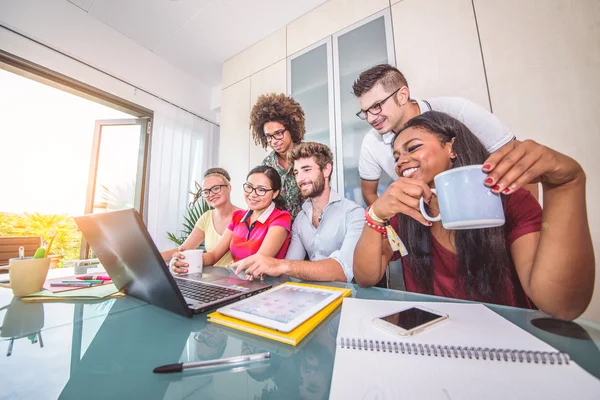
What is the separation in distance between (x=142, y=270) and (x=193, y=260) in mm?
514

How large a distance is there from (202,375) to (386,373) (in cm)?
25

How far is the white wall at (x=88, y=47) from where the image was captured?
2244mm

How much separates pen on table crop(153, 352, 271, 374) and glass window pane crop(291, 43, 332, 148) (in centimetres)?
219

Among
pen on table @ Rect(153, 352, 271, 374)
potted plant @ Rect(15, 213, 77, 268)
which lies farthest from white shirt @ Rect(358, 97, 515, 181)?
potted plant @ Rect(15, 213, 77, 268)

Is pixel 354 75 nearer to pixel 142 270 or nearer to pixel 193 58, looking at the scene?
pixel 142 270

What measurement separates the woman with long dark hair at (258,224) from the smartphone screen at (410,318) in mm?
948

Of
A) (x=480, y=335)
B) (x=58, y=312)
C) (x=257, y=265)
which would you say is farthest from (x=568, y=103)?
(x=58, y=312)

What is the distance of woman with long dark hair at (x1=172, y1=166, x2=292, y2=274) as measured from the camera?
1.50 meters

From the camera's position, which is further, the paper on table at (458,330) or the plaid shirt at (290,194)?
the plaid shirt at (290,194)

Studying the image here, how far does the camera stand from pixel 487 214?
532mm

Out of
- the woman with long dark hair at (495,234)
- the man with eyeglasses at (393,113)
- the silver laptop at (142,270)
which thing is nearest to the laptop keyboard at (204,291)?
the silver laptop at (142,270)

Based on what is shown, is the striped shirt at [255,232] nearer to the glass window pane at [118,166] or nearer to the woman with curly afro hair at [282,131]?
the woman with curly afro hair at [282,131]

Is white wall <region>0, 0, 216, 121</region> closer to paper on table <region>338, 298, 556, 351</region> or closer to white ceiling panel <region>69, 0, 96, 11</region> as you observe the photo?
white ceiling panel <region>69, 0, 96, 11</region>

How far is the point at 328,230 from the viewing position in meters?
1.47
